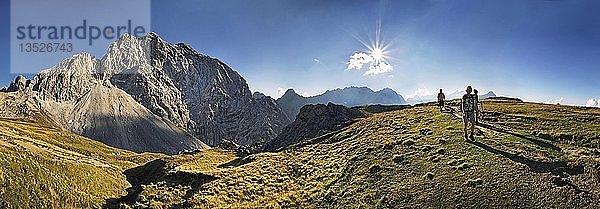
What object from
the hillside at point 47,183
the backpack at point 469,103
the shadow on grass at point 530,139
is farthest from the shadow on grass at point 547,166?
the hillside at point 47,183

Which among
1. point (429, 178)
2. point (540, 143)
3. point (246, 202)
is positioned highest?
point (540, 143)

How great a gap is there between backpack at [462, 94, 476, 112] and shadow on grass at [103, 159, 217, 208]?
2487cm

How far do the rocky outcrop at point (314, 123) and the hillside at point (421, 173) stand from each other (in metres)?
11.9

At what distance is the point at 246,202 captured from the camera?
103 ft

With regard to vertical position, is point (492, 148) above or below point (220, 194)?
above

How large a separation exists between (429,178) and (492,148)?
24.3 feet

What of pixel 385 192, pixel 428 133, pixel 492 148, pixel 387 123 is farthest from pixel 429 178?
pixel 387 123

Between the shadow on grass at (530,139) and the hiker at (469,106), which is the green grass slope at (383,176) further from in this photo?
the hiker at (469,106)

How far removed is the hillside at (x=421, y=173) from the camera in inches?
979

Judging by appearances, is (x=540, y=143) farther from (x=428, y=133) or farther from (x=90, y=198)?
(x=90, y=198)

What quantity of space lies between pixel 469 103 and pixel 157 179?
32.5 metres

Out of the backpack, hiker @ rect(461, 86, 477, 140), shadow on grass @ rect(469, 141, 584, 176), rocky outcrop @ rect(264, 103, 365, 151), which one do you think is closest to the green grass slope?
shadow on grass @ rect(469, 141, 584, 176)

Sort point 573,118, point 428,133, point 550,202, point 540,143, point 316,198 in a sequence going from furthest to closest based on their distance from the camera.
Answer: point 573,118
point 428,133
point 540,143
point 316,198
point 550,202

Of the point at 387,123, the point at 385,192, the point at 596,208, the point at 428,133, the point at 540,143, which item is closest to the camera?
the point at 596,208
